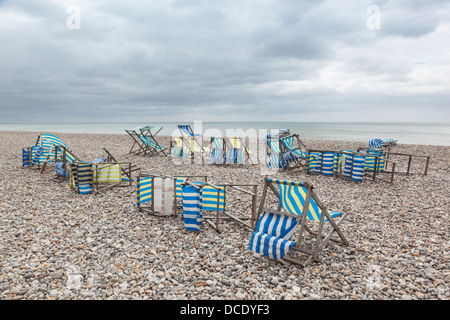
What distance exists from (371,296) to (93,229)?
462cm

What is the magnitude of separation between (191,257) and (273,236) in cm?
129

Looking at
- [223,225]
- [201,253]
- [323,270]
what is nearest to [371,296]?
[323,270]

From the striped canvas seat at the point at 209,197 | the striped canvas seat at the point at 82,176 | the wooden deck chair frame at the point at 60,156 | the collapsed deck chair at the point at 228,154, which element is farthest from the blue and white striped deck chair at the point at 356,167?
the wooden deck chair frame at the point at 60,156

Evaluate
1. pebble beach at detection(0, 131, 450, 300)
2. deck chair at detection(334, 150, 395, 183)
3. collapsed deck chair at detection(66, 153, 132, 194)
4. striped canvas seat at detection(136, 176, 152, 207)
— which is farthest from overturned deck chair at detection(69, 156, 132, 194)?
deck chair at detection(334, 150, 395, 183)

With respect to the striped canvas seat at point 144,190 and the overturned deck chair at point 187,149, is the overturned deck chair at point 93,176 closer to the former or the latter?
the striped canvas seat at point 144,190

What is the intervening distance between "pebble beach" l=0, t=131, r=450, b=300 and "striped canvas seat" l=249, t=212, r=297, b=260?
248 millimetres

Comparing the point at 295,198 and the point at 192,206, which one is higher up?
the point at 295,198

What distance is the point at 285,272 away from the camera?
379cm

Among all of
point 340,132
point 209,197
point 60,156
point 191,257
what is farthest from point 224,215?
point 340,132

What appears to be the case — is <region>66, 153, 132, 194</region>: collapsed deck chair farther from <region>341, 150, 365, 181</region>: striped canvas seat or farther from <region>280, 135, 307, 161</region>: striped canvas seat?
<region>341, 150, 365, 181</region>: striped canvas seat

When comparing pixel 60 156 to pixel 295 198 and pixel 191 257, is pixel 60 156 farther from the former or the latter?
pixel 295 198

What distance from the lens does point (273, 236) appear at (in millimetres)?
4000

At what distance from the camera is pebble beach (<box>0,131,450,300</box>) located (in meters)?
3.37
